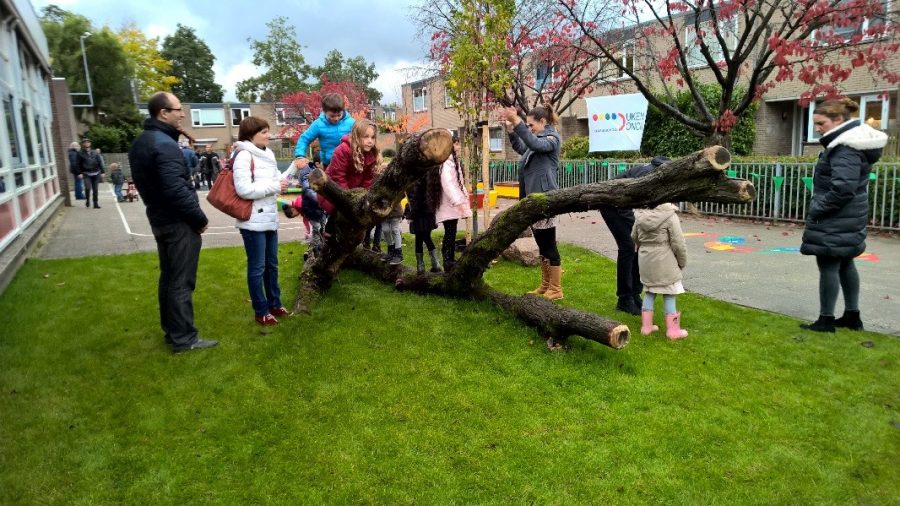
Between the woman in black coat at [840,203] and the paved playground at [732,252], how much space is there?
53cm

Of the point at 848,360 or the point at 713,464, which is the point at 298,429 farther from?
the point at 848,360

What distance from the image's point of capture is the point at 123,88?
134 feet

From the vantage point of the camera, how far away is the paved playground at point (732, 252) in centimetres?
625

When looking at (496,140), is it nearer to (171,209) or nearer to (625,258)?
(625,258)

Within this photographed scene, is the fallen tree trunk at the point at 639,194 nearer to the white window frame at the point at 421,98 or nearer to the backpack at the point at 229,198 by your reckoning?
the backpack at the point at 229,198

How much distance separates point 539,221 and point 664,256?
108 centimetres

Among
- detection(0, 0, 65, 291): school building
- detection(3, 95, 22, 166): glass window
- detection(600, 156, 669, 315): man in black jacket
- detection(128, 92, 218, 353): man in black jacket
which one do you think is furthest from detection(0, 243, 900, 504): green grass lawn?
detection(3, 95, 22, 166): glass window

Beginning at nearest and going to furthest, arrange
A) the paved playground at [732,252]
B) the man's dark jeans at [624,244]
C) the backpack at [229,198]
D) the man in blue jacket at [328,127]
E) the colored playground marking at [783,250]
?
the backpack at [229,198], the man's dark jeans at [624,244], the paved playground at [732,252], the man in blue jacket at [328,127], the colored playground marking at [783,250]

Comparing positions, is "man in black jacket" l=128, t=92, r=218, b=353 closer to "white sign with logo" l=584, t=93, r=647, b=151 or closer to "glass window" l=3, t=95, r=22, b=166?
"glass window" l=3, t=95, r=22, b=166

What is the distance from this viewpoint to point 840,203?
492cm

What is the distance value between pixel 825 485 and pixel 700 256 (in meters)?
6.13

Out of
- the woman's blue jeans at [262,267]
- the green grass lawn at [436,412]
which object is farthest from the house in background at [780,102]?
the green grass lawn at [436,412]

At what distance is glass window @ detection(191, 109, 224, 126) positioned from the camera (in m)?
55.9

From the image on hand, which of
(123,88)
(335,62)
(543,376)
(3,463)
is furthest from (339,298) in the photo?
(335,62)
